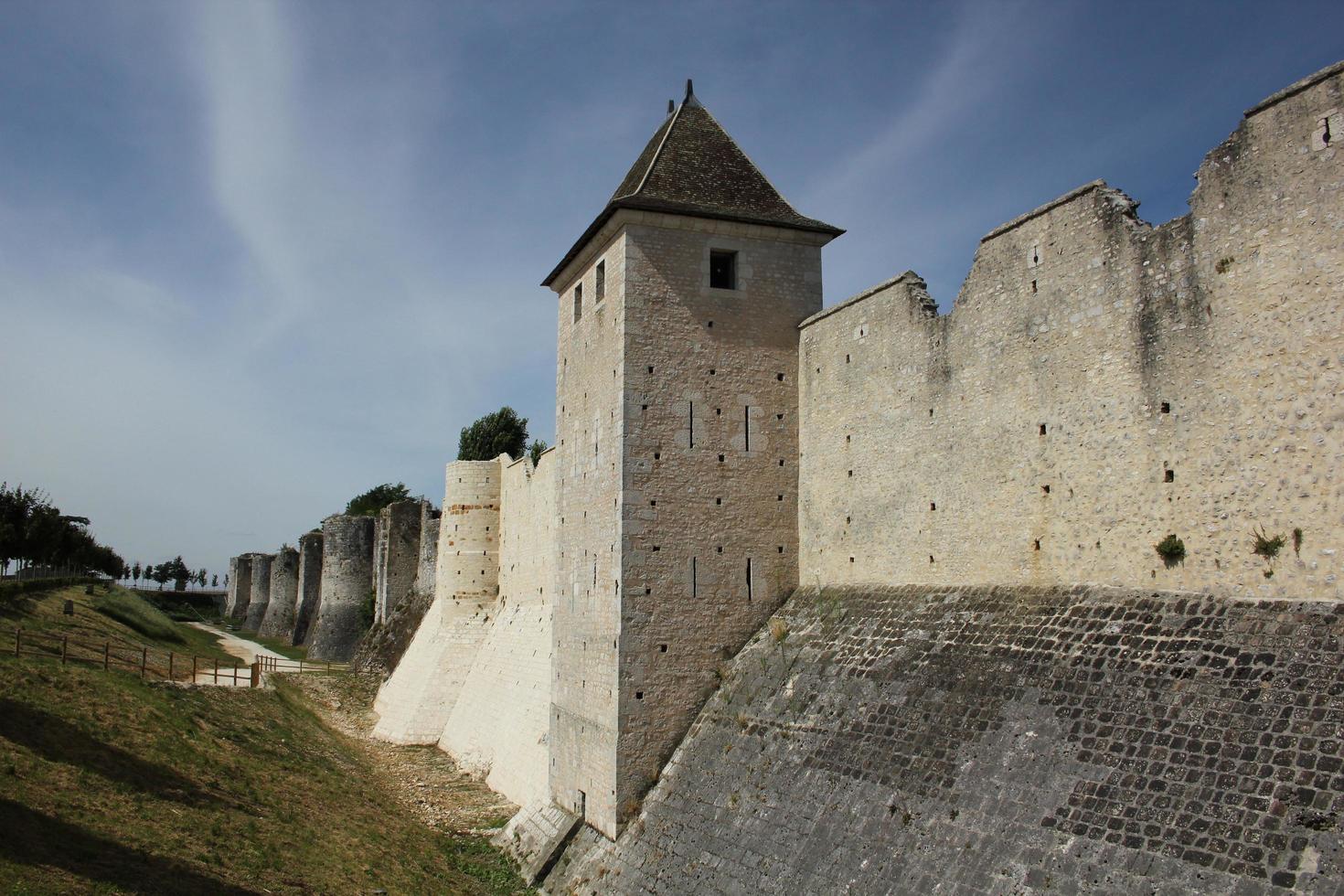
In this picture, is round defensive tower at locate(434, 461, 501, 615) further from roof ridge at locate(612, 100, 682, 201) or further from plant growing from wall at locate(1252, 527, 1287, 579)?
plant growing from wall at locate(1252, 527, 1287, 579)

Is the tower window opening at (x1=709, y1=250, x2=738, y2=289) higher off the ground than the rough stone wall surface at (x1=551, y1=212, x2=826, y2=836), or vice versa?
the tower window opening at (x1=709, y1=250, x2=738, y2=289)

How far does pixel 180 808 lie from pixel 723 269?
10.4m

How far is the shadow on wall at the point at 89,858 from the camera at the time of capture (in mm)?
9641

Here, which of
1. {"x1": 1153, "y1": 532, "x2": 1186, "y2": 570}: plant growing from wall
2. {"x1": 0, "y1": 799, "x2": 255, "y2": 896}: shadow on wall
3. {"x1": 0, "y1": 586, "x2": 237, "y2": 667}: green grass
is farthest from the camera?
{"x1": 0, "y1": 586, "x2": 237, "y2": 667}: green grass

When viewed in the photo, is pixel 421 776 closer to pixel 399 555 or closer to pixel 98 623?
pixel 98 623

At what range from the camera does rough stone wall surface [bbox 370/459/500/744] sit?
25.5 metres

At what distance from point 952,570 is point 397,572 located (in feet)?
90.3

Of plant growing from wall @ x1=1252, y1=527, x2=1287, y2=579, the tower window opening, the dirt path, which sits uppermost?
the tower window opening

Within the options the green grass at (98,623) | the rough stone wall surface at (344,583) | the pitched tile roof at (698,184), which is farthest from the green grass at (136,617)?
the pitched tile roof at (698,184)

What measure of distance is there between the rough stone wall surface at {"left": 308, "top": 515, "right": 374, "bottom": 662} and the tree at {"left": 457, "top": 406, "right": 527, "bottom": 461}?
10.0 m

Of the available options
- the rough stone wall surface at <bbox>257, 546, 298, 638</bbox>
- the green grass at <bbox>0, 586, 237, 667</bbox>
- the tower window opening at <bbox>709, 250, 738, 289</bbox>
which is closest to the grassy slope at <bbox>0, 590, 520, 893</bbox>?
the green grass at <bbox>0, 586, 237, 667</bbox>

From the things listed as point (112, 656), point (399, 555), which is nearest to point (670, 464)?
point (112, 656)

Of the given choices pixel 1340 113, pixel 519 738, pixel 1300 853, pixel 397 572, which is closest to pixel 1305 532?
pixel 1300 853

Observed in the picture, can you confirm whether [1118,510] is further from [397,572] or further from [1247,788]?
[397,572]
